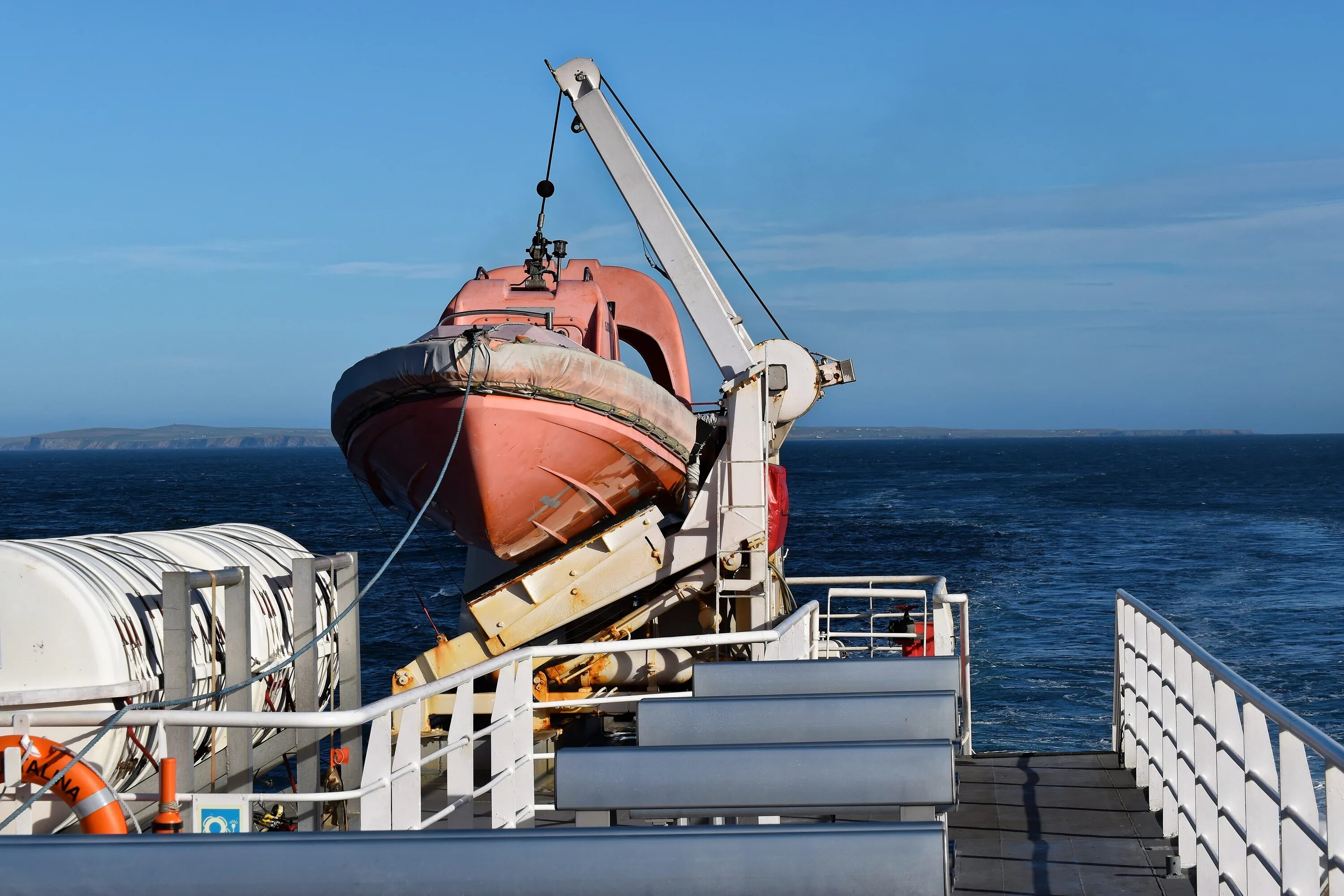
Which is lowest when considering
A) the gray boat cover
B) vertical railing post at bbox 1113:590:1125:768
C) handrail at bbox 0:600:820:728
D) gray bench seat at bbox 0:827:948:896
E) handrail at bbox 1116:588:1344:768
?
vertical railing post at bbox 1113:590:1125:768

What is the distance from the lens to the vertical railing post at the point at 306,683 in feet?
19.6

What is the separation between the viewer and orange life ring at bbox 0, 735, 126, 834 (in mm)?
4531

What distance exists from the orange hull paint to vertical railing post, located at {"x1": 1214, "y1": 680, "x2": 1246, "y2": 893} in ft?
21.0

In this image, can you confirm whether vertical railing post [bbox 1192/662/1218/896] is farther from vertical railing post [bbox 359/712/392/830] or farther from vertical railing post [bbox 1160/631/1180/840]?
vertical railing post [bbox 359/712/392/830]

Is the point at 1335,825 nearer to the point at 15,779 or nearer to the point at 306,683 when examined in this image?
the point at 15,779

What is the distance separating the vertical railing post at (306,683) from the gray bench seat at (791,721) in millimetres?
2916

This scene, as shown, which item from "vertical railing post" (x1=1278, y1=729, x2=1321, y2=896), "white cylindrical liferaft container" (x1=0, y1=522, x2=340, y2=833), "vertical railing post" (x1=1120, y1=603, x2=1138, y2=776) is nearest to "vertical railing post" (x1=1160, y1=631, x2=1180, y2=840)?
"vertical railing post" (x1=1120, y1=603, x2=1138, y2=776)

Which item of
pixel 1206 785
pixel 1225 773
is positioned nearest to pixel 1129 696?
pixel 1206 785

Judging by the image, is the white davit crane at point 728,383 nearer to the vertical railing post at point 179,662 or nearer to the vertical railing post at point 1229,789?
the vertical railing post at point 179,662

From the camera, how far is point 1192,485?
269 feet

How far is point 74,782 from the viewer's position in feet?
15.2

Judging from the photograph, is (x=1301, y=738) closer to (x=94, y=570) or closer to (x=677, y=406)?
(x=94, y=570)

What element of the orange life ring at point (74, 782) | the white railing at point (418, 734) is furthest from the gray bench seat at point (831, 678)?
the orange life ring at point (74, 782)

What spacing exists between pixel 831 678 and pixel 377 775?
1331 mm
